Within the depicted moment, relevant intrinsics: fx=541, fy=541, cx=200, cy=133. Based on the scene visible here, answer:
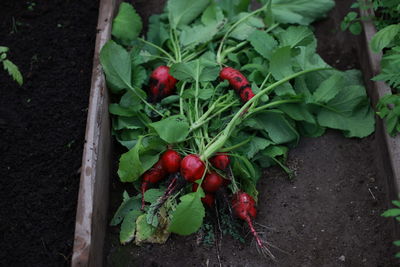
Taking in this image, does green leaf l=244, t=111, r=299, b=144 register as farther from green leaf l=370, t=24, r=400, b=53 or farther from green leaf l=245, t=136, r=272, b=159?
green leaf l=370, t=24, r=400, b=53

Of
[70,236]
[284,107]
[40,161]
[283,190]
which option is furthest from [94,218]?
[284,107]

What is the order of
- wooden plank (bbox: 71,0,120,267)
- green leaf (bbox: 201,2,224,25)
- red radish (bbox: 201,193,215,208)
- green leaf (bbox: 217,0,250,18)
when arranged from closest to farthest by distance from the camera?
wooden plank (bbox: 71,0,120,267)
red radish (bbox: 201,193,215,208)
green leaf (bbox: 201,2,224,25)
green leaf (bbox: 217,0,250,18)

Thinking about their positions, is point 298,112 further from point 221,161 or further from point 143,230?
point 143,230

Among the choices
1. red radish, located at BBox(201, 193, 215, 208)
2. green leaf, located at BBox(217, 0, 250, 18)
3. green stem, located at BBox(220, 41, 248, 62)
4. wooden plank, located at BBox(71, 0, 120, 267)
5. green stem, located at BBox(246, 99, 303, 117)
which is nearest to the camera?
wooden plank, located at BBox(71, 0, 120, 267)

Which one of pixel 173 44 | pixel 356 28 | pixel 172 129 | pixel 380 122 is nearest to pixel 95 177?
pixel 172 129

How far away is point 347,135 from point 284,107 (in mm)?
343

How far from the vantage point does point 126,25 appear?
275 cm

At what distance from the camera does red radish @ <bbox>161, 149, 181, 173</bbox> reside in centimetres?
227

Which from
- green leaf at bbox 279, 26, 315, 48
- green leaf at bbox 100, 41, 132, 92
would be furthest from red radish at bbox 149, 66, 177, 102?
green leaf at bbox 279, 26, 315, 48

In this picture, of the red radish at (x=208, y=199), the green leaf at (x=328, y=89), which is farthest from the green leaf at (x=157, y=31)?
the red radish at (x=208, y=199)

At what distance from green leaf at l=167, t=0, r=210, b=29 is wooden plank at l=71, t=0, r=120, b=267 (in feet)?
1.32

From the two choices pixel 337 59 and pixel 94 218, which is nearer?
pixel 94 218

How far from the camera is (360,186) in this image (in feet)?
8.02

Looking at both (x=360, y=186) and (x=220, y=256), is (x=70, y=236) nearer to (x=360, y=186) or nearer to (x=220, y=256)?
(x=220, y=256)
